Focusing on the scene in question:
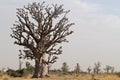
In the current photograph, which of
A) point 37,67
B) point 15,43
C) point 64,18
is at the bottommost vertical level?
point 37,67

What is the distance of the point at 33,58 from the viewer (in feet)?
151

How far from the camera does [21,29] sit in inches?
1785

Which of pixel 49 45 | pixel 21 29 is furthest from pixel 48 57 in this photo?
Answer: pixel 21 29

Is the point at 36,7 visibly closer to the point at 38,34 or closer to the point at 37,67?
the point at 38,34

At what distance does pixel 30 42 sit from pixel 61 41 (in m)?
3.81

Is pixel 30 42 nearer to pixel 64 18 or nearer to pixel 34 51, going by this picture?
pixel 34 51

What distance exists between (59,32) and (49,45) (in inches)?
78.3

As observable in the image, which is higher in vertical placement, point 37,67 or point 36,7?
point 36,7

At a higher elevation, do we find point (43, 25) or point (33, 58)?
point (43, 25)

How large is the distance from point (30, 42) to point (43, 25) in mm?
A: 2580

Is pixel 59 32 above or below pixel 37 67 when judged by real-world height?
above

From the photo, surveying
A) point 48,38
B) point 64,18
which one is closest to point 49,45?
point 48,38

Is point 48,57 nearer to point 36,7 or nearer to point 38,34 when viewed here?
point 38,34

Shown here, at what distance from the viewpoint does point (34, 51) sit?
150ft
